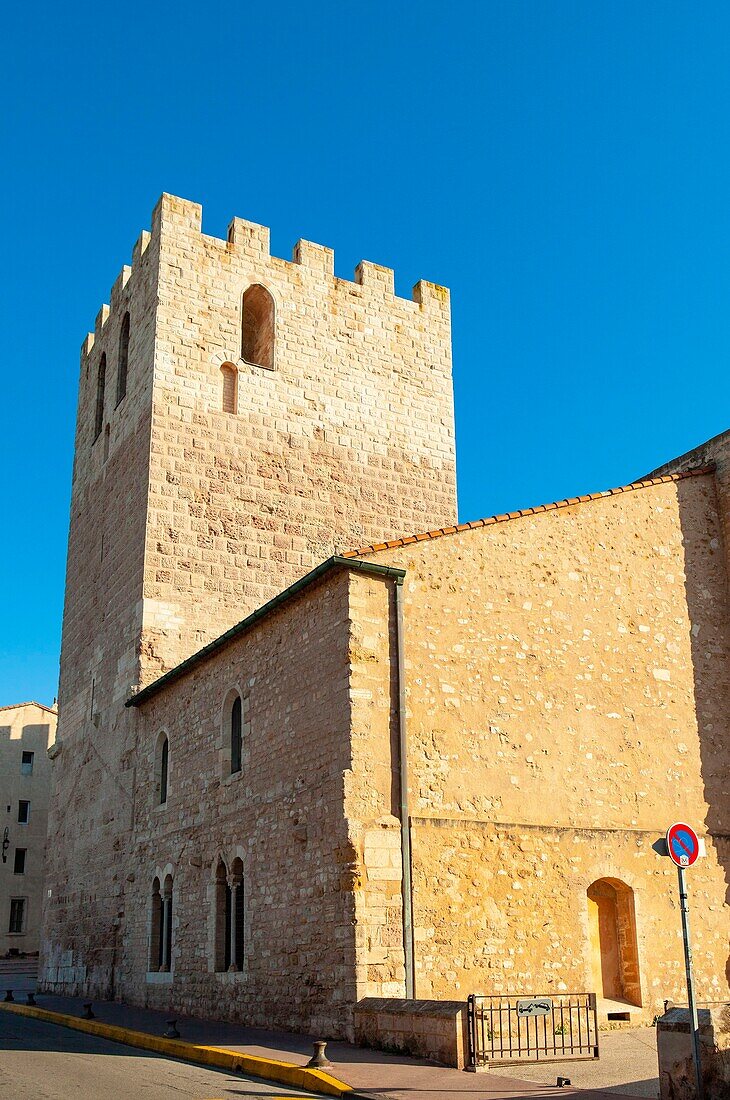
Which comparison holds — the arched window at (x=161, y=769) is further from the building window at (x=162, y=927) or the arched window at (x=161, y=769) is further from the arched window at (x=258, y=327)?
the arched window at (x=258, y=327)

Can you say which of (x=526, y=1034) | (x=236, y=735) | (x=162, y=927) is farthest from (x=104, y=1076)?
(x=162, y=927)

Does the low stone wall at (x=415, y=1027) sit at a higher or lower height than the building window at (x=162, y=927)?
lower

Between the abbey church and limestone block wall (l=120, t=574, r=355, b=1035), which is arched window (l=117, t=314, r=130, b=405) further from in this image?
limestone block wall (l=120, t=574, r=355, b=1035)

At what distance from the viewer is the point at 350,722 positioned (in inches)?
488

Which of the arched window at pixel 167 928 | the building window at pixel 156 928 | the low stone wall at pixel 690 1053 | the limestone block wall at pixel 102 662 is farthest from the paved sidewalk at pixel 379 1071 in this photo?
the limestone block wall at pixel 102 662

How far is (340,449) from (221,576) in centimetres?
445

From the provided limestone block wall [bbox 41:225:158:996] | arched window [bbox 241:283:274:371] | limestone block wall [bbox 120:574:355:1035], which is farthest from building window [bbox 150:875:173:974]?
arched window [bbox 241:283:274:371]

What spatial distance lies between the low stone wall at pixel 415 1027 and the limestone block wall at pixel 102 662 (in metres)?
9.30

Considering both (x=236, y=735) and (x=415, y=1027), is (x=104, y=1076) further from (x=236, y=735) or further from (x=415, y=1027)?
(x=236, y=735)

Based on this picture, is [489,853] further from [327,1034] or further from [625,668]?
[625,668]

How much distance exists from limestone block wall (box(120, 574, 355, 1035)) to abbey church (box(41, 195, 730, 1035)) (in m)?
0.05

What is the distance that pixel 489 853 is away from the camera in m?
12.6

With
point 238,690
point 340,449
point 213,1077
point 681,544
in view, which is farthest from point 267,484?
point 213,1077

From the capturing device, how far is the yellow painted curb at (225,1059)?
9.07m
